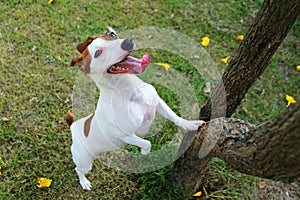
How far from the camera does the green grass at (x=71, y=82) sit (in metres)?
3.15

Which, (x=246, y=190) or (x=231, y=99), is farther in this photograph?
(x=246, y=190)

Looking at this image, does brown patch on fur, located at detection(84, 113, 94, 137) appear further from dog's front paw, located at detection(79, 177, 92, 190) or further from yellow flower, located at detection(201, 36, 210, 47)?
yellow flower, located at detection(201, 36, 210, 47)

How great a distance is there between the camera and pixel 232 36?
4.29 metres

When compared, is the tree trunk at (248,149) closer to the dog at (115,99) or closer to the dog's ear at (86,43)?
the dog at (115,99)

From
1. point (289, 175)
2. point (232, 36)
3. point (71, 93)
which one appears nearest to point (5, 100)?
point (71, 93)

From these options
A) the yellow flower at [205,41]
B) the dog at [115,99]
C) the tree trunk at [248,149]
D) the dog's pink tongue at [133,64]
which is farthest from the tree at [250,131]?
the yellow flower at [205,41]

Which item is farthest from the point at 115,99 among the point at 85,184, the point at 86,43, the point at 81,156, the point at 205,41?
the point at 205,41

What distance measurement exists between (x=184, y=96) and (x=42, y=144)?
1317 mm

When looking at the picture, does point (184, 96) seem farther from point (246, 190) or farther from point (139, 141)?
point (139, 141)

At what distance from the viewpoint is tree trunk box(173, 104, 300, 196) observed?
153 cm

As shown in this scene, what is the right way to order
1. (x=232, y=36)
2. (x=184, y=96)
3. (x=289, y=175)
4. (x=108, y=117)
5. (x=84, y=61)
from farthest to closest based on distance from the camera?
(x=232, y=36)
(x=184, y=96)
(x=108, y=117)
(x=84, y=61)
(x=289, y=175)

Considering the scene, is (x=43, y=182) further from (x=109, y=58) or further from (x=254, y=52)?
(x=254, y=52)

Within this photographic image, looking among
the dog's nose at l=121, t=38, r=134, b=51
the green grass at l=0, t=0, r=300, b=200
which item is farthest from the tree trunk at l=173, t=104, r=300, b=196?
the dog's nose at l=121, t=38, r=134, b=51

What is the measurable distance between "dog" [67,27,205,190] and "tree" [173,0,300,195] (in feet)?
0.73
